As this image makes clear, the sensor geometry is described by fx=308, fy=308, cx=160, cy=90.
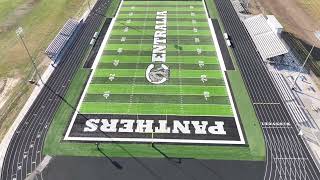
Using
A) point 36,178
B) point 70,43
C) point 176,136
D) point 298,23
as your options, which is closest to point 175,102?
point 176,136

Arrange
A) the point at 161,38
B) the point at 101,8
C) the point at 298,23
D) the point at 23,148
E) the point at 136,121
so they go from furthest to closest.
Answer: the point at 101,8 < the point at 298,23 < the point at 161,38 < the point at 136,121 < the point at 23,148

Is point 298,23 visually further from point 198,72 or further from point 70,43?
point 70,43

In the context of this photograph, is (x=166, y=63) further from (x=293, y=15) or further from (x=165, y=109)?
(x=293, y=15)

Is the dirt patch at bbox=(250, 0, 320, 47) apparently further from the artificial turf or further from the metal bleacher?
the metal bleacher

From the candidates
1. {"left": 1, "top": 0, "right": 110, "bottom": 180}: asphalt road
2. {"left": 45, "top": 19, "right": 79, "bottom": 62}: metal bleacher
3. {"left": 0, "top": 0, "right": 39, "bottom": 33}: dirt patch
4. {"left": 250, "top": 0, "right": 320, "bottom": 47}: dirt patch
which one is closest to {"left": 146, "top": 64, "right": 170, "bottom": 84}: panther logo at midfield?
{"left": 1, "top": 0, "right": 110, "bottom": 180}: asphalt road

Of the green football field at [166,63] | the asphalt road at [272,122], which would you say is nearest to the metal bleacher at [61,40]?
the green football field at [166,63]

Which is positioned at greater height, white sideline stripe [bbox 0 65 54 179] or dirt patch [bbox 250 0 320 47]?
dirt patch [bbox 250 0 320 47]
